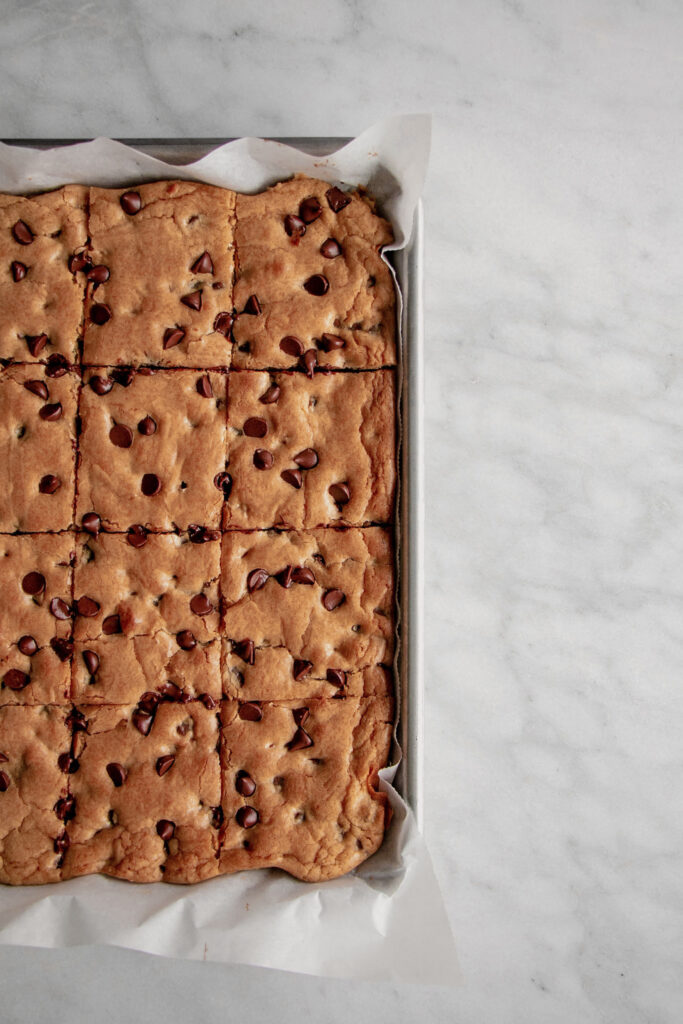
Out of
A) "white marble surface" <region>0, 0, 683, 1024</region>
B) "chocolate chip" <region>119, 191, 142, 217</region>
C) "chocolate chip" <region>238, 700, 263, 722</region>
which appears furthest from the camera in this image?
"white marble surface" <region>0, 0, 683, 1024</region>

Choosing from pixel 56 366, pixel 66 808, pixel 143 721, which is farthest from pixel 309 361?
pixel 66 808

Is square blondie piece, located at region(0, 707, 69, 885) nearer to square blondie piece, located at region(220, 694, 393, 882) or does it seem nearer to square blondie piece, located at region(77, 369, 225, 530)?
square blondie piece, located at region(220, 694, 393, 882)

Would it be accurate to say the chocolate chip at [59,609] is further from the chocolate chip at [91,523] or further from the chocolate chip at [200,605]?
the chocolate chip at [200,605]

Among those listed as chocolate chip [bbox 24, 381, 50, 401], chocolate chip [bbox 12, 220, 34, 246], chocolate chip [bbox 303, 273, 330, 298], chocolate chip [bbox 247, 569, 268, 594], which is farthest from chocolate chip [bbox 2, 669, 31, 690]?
chocolate chip [bbox 303, 273, 330, 298]

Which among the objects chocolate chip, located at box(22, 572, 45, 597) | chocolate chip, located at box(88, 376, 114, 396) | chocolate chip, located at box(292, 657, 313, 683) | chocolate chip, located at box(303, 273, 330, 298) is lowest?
chocolate chip, located at box(292, 657, 313, 683)

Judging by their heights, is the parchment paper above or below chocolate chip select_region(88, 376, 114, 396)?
below

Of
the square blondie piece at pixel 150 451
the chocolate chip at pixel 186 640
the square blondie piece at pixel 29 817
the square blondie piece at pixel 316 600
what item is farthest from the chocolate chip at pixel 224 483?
the square blondie piece at pixel 29 817

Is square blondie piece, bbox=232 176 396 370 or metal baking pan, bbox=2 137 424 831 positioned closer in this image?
metal baking pan, bbox=2 137 424 831
